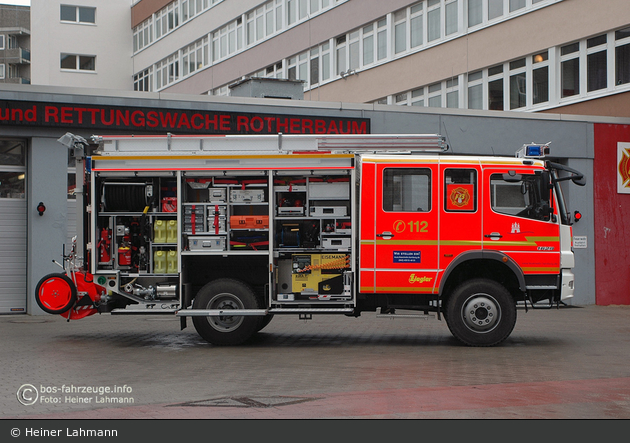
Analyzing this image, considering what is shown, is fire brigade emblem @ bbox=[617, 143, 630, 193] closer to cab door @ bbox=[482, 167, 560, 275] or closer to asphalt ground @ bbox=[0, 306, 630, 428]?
asphalt ground @ bbox=[0, 306, 630, 428]

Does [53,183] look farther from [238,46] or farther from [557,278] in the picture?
[238,46]

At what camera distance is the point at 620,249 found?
21.5 metres

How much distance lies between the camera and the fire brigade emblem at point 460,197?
12.3m

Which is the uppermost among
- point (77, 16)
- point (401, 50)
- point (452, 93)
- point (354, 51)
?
point (77, 16)

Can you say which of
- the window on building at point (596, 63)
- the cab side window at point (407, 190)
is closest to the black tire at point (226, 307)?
the cab side window at point (407, 190)

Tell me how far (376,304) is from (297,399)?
15.3ft

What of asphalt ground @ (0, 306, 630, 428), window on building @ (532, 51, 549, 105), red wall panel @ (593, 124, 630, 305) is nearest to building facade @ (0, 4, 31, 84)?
window on building @ (532, 51, 549, 105)

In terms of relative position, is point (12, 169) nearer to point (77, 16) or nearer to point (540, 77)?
point (540, 77)

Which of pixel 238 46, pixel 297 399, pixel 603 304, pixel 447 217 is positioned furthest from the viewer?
pixel 238 46

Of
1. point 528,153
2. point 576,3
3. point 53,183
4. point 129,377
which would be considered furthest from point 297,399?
point 576,3

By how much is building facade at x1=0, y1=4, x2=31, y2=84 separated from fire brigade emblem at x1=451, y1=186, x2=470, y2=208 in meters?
80.1

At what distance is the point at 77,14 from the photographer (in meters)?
52.7

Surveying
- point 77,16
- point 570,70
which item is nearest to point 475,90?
point 570,70

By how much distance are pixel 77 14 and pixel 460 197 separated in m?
45.9
